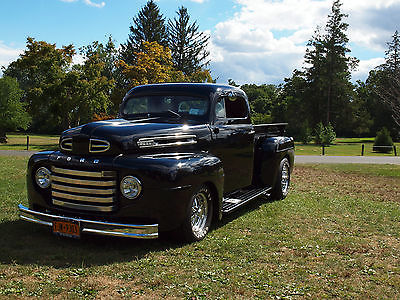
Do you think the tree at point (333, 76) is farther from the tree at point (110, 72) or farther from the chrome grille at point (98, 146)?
the chrome grille at point (98, 146)

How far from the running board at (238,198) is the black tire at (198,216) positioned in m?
0.34

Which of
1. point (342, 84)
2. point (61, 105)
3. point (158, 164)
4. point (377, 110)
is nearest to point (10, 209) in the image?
point (158, 164)

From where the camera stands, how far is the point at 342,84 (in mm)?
59375

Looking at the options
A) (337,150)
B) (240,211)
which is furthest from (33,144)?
(240,211)

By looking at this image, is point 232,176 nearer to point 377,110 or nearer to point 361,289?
point 361,289

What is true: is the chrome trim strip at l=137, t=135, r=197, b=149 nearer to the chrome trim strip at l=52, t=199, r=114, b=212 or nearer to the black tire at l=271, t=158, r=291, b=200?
the chrome trim strip at l=52, t=199, r=114, b=212

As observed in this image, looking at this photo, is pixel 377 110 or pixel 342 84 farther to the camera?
pixel 377 110

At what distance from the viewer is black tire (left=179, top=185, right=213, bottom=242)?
499cm

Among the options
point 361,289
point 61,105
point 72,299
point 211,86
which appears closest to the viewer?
point 72,299

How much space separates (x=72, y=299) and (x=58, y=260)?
3.40 ft

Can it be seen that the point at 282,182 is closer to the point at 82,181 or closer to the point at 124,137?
the point at 124,137

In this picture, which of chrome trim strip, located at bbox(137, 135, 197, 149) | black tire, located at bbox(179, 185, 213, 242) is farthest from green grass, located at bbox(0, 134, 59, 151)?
black tire, located at bbox(179, 185, 213, 242)

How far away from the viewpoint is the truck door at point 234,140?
6.14 m

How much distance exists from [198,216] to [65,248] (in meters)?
1.68
